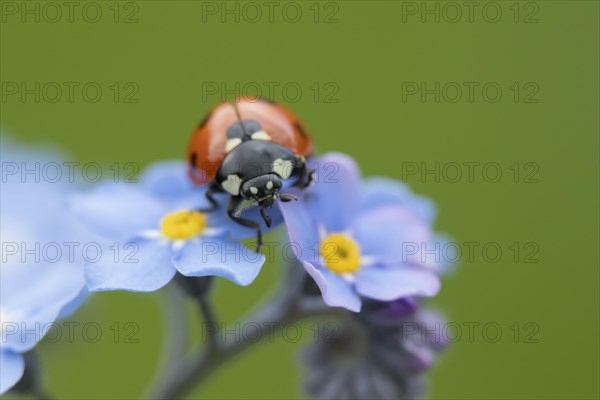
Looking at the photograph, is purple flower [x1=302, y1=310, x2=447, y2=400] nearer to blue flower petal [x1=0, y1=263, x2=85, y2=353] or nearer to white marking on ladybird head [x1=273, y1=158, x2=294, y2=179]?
white marking on ladybird head [x1=273, y1=158, x2=294, y2=179]

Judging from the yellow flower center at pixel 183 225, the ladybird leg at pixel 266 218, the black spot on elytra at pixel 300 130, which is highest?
the black spot on elytra at pixel 300 130

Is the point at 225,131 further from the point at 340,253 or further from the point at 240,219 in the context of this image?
the point at 340,253

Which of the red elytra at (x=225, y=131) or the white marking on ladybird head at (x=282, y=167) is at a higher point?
the red elytra at (x=225, y=131)

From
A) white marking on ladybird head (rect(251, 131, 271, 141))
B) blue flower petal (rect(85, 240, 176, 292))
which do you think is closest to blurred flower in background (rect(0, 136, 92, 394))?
blue flower petal (rect(85, 240, 176, 292))

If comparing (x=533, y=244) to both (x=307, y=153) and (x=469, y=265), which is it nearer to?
(x=469, y=265)

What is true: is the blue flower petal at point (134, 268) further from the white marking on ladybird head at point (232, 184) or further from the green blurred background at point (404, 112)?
the green blurred background at point (404, 112)

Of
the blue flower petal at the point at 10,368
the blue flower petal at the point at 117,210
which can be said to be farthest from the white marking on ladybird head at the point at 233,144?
the blue flower petal at the point at 10,368
